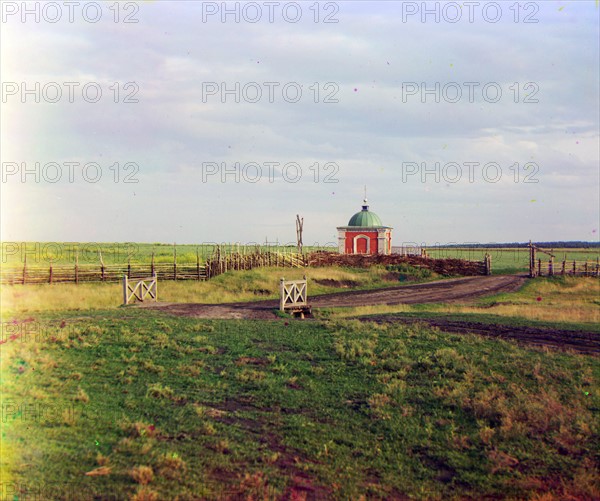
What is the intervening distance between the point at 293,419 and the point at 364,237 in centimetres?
5196

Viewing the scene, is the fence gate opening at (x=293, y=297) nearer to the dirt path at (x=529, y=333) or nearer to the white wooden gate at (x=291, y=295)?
the white wooden gate at (x=291, y=295)

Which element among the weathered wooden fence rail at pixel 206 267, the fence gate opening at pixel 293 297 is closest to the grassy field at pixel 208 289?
the weathered wooden fence rail at pixel 206 267

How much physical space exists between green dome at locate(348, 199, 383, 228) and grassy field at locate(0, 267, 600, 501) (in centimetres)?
4417

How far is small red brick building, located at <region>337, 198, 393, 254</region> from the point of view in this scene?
61.1 m

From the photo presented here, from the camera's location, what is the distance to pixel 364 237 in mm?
61469

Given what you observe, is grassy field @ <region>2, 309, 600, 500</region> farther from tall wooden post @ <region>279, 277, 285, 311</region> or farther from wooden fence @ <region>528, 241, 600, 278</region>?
wooden fence @ <region>528, 241, 600, 278</region>

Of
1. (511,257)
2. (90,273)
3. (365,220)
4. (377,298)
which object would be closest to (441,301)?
(377,298)

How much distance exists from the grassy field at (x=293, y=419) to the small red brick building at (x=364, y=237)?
1777 inches

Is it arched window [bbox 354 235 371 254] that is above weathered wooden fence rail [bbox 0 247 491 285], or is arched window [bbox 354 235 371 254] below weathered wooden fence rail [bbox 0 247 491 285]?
above

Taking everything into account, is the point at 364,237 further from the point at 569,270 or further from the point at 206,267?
the point at 206,267

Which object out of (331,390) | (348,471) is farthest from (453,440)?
(331,390)

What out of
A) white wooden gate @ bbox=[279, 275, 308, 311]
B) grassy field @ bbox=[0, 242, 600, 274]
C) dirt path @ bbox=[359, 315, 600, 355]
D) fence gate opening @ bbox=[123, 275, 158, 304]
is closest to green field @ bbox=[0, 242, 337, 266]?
grassy field @ bbox=[0, 242, 600, 274]

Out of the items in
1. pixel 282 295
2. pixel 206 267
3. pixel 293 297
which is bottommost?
pixel 293 297

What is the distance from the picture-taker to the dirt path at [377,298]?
78.9 ft
